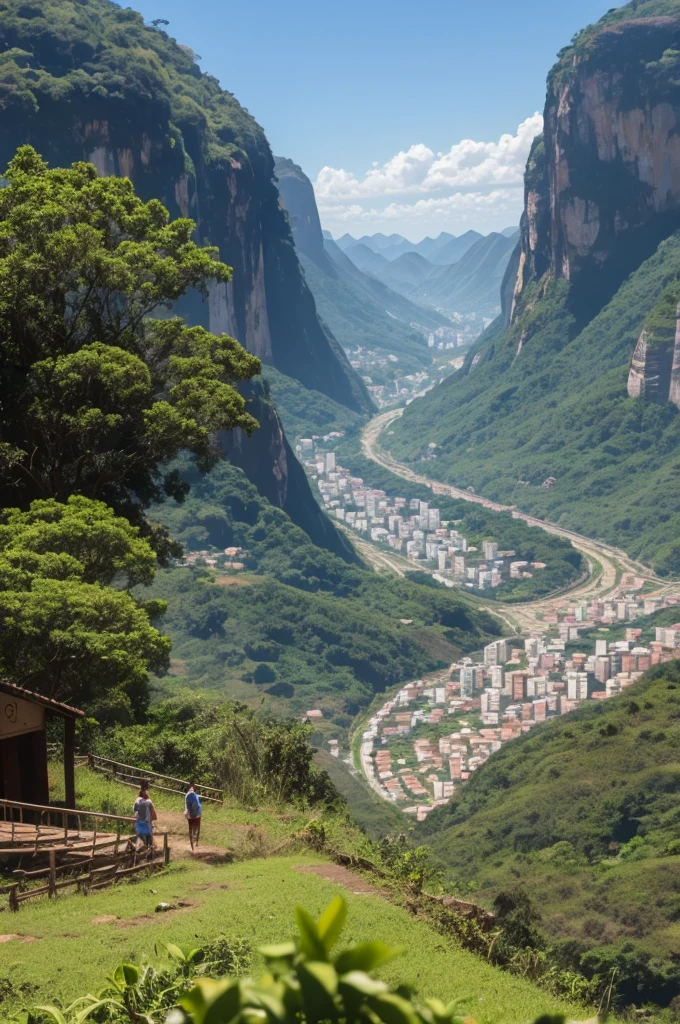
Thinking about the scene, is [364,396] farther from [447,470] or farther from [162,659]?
[162,659]

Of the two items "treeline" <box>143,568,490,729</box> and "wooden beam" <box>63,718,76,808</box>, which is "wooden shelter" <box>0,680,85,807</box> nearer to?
"wooden beam" <box>63,718,76,808</box>

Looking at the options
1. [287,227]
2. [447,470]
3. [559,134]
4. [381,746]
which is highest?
[559,134]

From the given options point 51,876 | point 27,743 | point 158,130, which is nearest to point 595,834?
point 27,743

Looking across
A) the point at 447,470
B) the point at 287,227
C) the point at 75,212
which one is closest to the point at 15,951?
the point at 75,212

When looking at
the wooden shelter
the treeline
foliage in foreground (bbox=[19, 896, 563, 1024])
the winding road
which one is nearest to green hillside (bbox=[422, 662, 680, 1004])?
the wooden shelter

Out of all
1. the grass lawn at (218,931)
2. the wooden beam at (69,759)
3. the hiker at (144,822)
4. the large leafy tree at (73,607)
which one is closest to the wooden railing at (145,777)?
the large leafy tree at (73,607)

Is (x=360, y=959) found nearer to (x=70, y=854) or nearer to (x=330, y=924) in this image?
(x=330, y=924)
